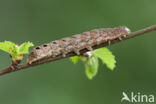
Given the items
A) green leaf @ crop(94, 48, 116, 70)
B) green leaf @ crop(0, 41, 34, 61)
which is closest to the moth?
green leaf @ crop(94, 48, 116, 70)

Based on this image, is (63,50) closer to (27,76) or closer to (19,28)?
(27,76)

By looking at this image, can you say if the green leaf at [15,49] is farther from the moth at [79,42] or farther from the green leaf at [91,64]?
the green leaf at [91,64]

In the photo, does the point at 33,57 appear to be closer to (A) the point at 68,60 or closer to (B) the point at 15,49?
(B) the point at 15,49

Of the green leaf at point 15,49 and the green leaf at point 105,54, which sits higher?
the green leaf at point 105,54

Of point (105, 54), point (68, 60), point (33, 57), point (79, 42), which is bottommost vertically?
point (33, 57)

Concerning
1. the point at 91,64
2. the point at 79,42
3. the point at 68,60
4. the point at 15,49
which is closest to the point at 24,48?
the point at 15,49

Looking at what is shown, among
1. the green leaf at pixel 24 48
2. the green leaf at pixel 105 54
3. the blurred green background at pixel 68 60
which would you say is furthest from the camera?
the blurred green background at pixel 68 60

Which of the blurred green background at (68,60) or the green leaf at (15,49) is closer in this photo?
the green leaf at (15,49)

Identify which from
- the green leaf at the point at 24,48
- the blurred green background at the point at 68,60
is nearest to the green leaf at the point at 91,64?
the green leaf at the point at 24,48

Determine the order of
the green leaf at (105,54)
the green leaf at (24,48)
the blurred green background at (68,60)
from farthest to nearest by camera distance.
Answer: the blurred green background at (68,60)
the green leaf at (105,54)
the green leaf at (24,48)

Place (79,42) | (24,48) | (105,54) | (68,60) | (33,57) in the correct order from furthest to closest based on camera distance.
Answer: (68,60)
(79,42)
(105,54)
(33,57)
(24,48)
